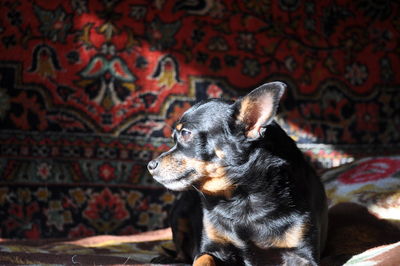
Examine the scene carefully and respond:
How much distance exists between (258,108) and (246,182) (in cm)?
28

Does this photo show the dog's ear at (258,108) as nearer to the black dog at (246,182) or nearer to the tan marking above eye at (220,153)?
the black dog at (246,182)

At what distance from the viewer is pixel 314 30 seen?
3.74m

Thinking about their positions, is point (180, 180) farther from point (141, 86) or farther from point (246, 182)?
point (141, 86)

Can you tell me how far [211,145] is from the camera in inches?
80.1

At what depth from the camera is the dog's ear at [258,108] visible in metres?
1.88

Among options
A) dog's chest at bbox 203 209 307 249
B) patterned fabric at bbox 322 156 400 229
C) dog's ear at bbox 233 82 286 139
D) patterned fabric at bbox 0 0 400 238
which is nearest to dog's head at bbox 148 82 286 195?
dog's ear at bbox 233 82 286 139

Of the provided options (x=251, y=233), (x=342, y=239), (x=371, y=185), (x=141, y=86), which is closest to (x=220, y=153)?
(x=251, y=233)

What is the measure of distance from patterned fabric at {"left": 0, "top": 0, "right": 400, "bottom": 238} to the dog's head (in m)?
1.39

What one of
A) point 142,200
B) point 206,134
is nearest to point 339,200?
point 206,134

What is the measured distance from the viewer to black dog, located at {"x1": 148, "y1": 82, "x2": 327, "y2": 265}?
196 cm

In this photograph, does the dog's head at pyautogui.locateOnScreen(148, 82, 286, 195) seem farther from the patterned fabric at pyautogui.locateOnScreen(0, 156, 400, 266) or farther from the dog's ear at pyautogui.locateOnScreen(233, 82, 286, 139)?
the patterned fabric at pyautogui.locateOnScreen(0, 156, 400, 266)

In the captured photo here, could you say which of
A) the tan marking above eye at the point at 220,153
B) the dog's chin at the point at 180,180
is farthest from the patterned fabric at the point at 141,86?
the tan marking above eye at the point at 220,153

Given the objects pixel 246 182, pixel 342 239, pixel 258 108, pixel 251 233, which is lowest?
pixel 342 239

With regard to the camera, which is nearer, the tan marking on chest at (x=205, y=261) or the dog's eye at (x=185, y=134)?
the tan marking on chest at (x=205, y=261)
